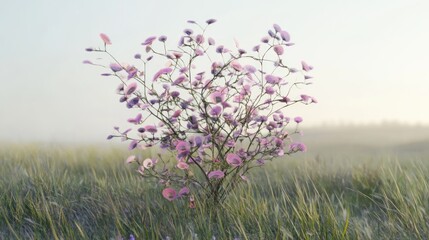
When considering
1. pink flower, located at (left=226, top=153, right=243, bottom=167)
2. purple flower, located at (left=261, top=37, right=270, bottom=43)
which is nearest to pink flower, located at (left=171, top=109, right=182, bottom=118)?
pink flower, located at (left=226, top=153, right=243, bottom=167)

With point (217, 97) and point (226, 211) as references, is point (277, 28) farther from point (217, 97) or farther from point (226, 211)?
point (226, 211)

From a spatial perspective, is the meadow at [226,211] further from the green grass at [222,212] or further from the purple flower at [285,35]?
the purple flower at [285,35]

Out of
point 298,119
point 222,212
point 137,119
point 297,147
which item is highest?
point 137,119

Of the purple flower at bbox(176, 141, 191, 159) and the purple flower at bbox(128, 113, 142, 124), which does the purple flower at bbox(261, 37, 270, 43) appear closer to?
the purple flower at bbox(176, 141, 191, 159)

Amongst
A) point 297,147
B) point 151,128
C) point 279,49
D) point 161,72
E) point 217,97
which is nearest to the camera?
point 161,72

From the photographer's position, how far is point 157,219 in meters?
4.03

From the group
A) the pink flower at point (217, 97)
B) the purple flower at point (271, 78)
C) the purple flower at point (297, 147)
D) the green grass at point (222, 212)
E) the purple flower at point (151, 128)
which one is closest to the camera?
the green grass at point (222, 212)

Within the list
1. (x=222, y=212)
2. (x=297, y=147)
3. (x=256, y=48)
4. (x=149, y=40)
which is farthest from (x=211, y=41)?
(x=222, y=212)

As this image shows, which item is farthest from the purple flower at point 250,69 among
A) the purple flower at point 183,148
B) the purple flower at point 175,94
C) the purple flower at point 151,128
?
the purple flower at point 151,128

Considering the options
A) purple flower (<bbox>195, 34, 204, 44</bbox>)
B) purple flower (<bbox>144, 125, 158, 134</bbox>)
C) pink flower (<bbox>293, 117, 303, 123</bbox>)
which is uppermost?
purple flower (<bbox>195, 34, 204, 44</bbox>)

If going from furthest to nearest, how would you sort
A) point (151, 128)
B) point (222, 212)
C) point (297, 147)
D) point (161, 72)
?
point (297, 147), point (222, 212), point (151, 128), point (161, 72)

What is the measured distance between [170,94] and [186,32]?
456mm

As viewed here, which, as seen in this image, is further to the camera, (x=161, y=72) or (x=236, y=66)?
(x=236, y=66)

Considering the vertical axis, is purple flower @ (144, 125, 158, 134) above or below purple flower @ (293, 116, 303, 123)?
above
